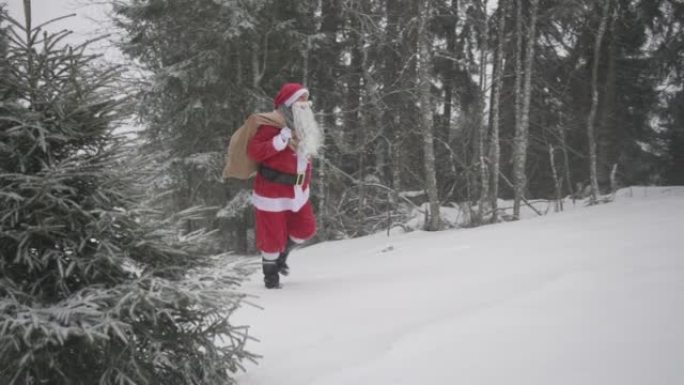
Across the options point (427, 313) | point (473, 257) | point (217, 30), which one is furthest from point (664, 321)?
point (217, 30)

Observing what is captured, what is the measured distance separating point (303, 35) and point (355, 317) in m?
9.34

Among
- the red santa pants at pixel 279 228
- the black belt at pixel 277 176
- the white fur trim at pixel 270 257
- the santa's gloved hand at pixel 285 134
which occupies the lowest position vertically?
the white fur trim at pixel 270 257

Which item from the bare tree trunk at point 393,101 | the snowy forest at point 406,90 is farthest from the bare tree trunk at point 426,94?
the bare tree trunk at point 393,101

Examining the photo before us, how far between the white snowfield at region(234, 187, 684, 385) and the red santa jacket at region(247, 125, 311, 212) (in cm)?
78

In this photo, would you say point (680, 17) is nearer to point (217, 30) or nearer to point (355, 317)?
point (217, 30)

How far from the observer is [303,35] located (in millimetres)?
11367

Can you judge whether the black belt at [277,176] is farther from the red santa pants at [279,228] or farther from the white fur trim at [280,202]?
the red santa pants at [279,228]

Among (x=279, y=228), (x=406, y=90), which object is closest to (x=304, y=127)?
(x=279, y=228)

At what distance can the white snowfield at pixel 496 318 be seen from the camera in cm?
214

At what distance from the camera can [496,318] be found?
2730mm

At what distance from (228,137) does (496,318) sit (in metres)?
9.98

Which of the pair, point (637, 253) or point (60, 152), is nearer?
point (60, 152)

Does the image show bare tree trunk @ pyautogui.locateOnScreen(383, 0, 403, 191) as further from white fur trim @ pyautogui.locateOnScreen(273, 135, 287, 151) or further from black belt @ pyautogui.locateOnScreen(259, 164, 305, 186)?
white fur trim @ pyautogui.locateOnScreen(273, 135, 287, 151)

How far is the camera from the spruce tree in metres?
1.71
